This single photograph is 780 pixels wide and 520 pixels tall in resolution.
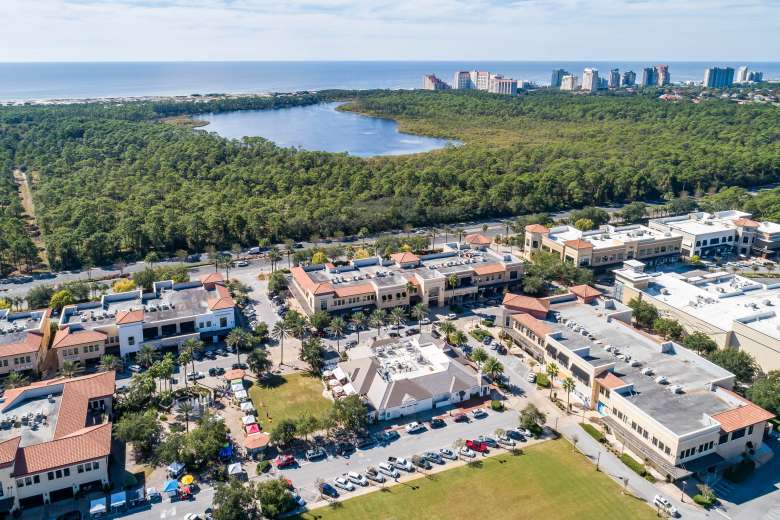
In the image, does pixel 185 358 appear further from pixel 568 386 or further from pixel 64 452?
pixel 568 386

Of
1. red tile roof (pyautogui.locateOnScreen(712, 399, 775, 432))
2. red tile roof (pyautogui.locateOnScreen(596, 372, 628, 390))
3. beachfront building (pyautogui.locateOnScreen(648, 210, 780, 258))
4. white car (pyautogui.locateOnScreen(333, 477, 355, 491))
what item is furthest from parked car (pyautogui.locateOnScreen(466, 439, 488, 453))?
beachfront building (pyautogui.locateOnScreen(648, 210, 780, 258))

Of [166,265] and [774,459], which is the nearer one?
[774,459]

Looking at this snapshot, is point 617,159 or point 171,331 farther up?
point 617,159

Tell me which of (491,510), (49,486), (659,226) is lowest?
(491,510)

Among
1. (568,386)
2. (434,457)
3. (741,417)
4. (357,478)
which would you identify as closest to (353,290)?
(434,457)

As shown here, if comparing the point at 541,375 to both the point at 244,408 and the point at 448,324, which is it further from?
the point at 244,408

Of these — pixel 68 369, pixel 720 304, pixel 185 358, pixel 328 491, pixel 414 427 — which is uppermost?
pixel 720 304

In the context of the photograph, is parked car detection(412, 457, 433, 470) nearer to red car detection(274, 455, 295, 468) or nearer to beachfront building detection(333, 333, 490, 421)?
beachfront building detection(333, 333, 490, 421)

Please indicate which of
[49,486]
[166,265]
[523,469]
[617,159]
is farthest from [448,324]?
[617,159]
